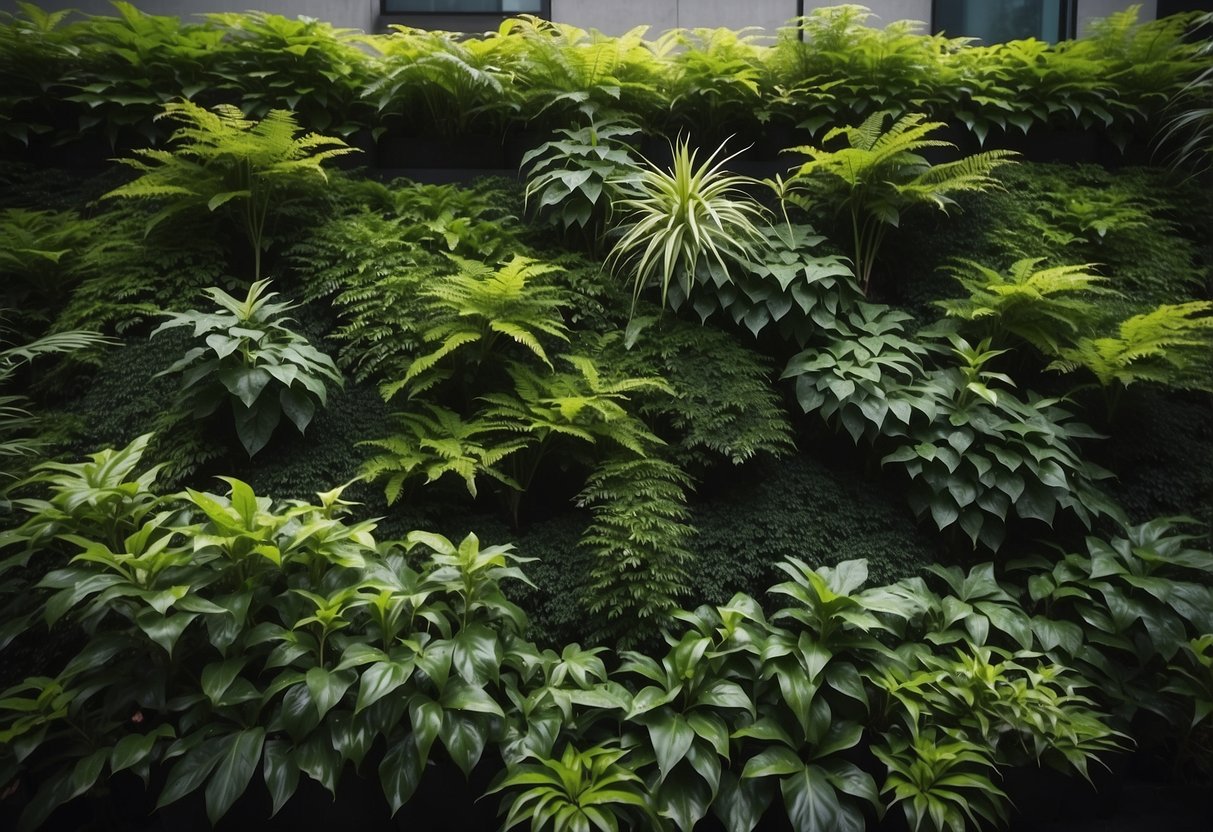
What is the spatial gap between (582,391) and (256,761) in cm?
189

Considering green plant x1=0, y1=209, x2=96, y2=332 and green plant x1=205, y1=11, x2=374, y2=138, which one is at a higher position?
green plant x1=205, y1=11, x2=374, y2=138

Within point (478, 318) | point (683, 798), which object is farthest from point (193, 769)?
point (478, 318)

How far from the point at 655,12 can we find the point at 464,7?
1.53 meters

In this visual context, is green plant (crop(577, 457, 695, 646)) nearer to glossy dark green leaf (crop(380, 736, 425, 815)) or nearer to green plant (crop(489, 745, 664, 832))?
green plant (crop(489, 745, 664, 832))

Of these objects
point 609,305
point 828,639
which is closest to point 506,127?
point 609,305

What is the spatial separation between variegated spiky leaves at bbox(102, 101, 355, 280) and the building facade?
2488 millimetres

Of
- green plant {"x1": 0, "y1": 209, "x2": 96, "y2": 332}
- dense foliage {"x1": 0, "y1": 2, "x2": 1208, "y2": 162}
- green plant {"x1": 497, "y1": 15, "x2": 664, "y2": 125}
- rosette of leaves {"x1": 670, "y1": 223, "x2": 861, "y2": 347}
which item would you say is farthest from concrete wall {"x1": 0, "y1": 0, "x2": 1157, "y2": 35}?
rosette of leaves {"x1": 670, "y1": 223, "x2": 861, "y2": 347}

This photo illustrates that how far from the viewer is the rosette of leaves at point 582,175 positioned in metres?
3.90

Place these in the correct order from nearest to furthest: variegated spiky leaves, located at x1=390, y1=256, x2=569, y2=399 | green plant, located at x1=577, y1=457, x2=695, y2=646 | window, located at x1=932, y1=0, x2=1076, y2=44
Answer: green plant, located at x1=577, y1=457, x2=695, y2=646
variegated spiky leaves, located at x1=390, y1=256, x2=569, y2=399
window, located at x1=932, y1=0, x2=1076, y2=44

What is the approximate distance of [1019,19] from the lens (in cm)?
558

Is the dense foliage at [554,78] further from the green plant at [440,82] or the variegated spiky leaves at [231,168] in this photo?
the variegated spiky leaves at [231,168]

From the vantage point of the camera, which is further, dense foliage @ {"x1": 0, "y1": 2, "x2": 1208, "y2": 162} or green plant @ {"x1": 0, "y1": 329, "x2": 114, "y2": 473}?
dense foliage @ {"x1": 0, "y1": 2, "x2": 1208, "y2": 162}

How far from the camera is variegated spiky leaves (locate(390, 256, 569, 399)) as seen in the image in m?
3.28

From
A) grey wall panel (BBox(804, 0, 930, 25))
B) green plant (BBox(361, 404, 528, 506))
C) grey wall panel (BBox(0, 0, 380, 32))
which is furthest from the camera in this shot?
grey wall panel (BBox(804, 0, 930, 25))
